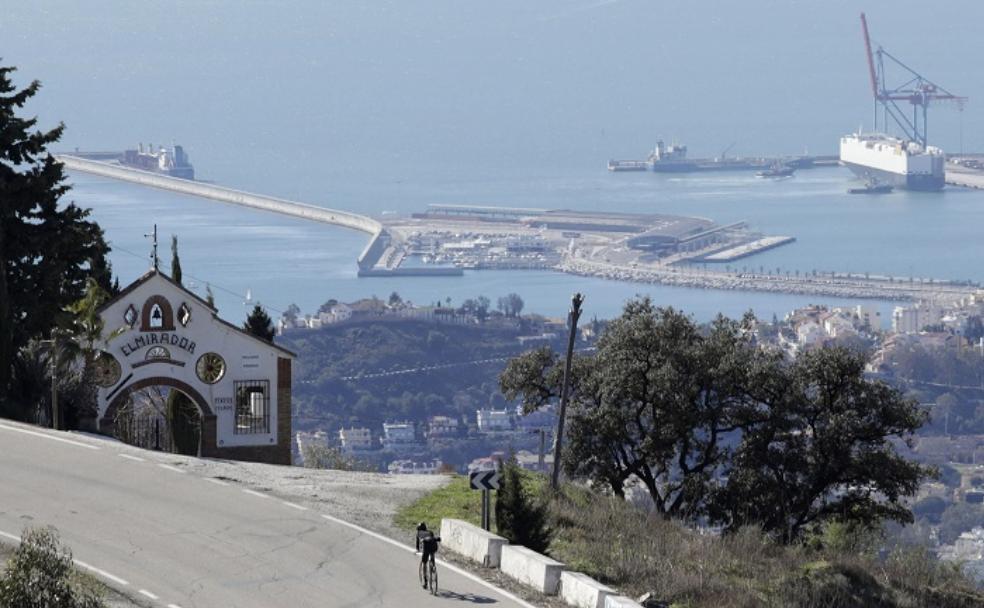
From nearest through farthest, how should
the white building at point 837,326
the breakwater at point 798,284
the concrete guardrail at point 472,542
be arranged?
the concrete guardrail at point 472,542 < the white building at point 837,326 < the breakwater at point 798,284

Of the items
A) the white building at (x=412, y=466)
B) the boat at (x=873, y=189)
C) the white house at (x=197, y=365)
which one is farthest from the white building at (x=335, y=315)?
the boat at (x=873, y=189)

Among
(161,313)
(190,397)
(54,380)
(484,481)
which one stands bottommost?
(190,397)

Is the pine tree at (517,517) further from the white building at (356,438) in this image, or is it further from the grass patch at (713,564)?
the white building at (356,438)

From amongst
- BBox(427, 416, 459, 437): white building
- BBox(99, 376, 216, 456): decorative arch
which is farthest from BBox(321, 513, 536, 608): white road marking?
BBox(427, 416, 459, 437): white building

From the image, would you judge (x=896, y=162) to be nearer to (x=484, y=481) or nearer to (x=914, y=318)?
(x=914, y=318)

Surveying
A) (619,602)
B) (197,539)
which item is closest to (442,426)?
(197,539)

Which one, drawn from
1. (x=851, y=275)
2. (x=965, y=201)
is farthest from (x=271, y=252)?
(x=965, y=201)
